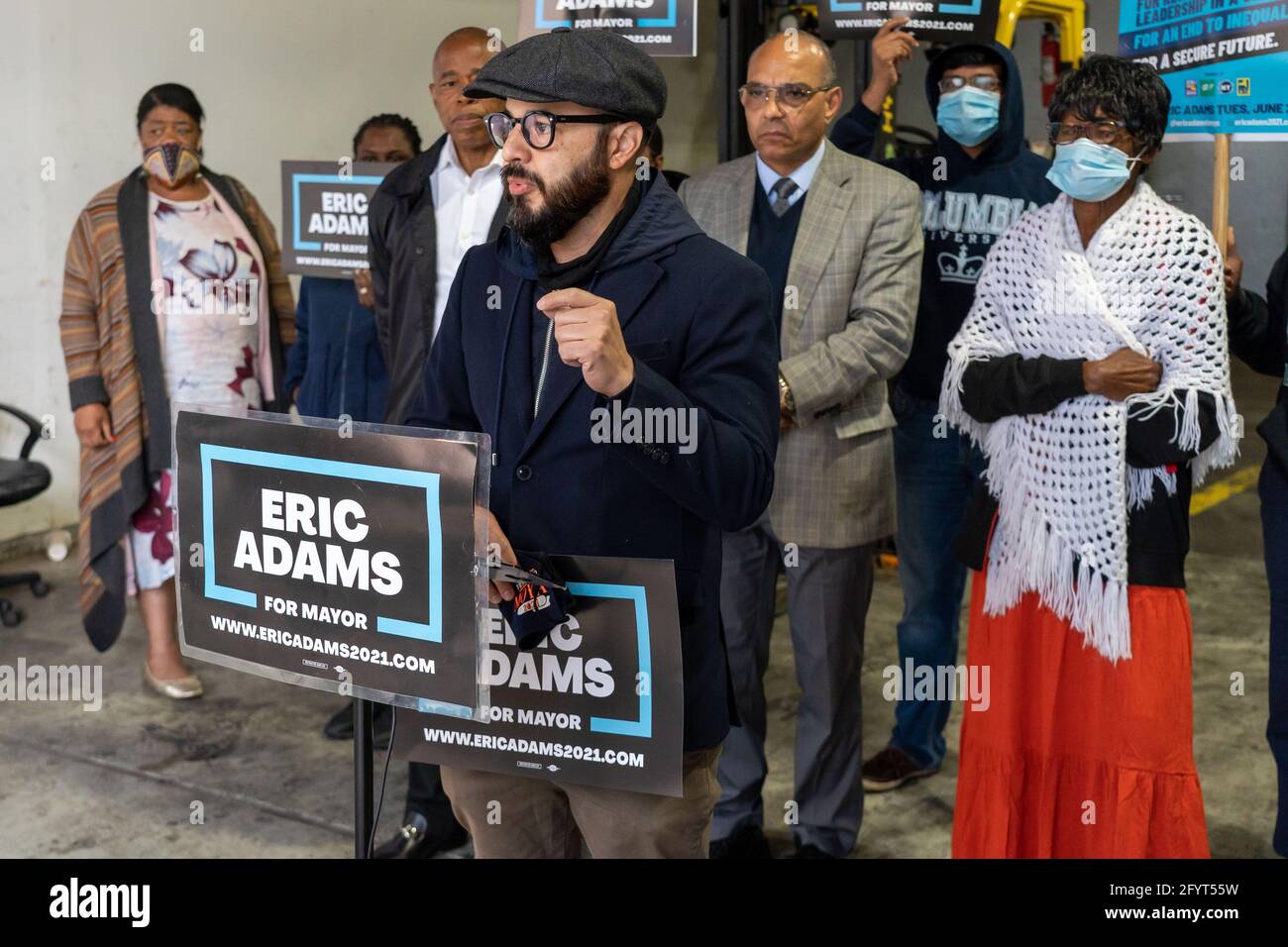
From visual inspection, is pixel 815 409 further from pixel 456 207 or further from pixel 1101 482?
pixel 456 207

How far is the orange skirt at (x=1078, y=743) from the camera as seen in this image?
317cm

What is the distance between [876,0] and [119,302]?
262cm

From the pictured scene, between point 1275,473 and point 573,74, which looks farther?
point 1275,473

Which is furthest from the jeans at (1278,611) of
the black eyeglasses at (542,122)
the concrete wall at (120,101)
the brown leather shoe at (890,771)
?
the concrete wall at (120,101)

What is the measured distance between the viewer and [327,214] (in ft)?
14.5

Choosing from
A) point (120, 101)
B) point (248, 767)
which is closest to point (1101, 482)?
point (248, 767)

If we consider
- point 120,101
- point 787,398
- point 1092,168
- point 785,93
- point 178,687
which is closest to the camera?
point 1092,168

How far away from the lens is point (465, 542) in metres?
2.05

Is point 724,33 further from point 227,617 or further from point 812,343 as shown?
point 227,617

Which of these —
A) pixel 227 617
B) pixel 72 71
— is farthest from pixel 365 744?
pixel 72 71

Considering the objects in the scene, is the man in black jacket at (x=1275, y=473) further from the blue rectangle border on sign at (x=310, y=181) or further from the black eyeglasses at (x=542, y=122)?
the blue rectangle border on sign at (x=310, y=181)

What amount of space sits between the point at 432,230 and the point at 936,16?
1592 millimetres

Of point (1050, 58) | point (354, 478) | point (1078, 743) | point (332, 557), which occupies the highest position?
point (1050, 58)
